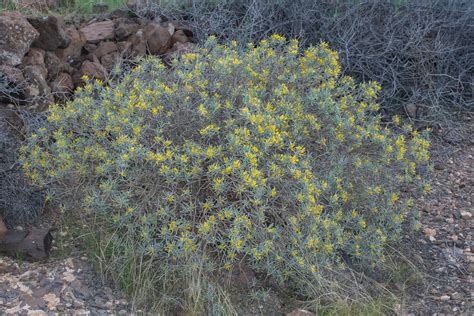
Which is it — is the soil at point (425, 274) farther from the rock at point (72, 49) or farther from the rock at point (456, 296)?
the rock at point (72, 49)

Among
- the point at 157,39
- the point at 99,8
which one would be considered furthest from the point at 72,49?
the point at 99,8

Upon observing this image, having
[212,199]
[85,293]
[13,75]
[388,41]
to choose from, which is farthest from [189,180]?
[388,41]

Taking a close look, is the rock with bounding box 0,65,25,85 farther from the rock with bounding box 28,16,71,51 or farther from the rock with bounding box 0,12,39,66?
the rock with bounding box 28,16,71,51

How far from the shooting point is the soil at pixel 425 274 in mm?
3045

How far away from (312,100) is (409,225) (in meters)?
0.97

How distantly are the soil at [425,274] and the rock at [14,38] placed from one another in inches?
48.5

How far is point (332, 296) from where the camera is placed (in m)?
3.14

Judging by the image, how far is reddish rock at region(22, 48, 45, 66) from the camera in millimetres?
4272

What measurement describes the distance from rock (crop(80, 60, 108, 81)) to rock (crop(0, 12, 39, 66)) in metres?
0.38

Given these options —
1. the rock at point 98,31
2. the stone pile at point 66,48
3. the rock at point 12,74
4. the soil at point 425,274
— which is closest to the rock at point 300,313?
the soil at point 425,274

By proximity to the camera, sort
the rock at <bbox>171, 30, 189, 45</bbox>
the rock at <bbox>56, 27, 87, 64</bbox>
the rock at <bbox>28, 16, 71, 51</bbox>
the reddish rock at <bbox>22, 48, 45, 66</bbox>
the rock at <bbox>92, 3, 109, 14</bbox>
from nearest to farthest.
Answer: the reddish rock at <bbox>22, 48, 45, 66</bbox>, the rock at <bbox>28, 16, 71, 51</bbox>, the rock at <bbox>56, 27, 87, 64</bbox>, the rock at <bbox>171, 30, 189, 45</bbox>, the rock at <bbox>92, 3, 109, 14</bbox>

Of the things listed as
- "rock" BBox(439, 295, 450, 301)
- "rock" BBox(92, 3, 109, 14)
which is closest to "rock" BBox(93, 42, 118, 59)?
"rock" BBox(92, 3, 109, 14)

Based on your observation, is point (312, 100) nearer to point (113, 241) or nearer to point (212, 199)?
point (212, 199)

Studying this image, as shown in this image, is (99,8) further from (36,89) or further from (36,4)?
(36,89)
